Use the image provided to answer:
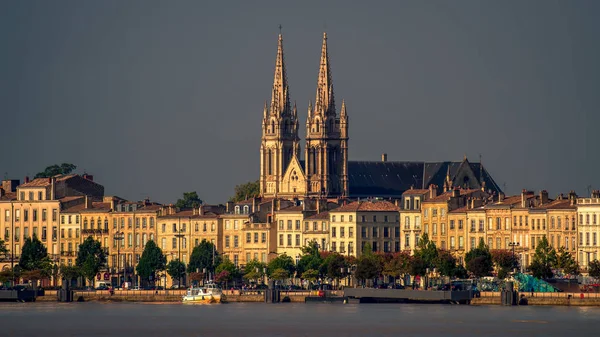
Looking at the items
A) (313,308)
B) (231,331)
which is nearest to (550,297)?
(313,308)

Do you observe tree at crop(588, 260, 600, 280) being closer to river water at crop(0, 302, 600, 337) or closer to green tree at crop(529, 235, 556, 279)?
green tree at crop(529, 235, 556, 279)

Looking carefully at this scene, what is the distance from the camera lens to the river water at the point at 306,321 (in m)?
172

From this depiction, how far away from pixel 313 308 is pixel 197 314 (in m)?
10.2

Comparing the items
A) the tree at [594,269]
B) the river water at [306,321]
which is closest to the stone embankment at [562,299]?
the river water at [306,321]

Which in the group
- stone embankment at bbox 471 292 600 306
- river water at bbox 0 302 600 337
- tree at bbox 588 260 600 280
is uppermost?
tree at bbox 588 260 600 280

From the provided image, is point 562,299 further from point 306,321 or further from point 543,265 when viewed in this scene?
point 306,321

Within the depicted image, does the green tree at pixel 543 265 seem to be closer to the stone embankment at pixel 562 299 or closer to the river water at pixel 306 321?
the stone embankment at pixel 562 299

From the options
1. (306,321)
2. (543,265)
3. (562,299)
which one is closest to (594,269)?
(543,265)

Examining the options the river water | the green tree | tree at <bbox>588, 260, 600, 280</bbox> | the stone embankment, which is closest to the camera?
the river water

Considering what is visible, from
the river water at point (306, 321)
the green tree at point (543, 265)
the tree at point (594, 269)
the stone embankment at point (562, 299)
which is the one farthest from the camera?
the green tree at point (543, 265)

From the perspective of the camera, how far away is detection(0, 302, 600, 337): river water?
563 feet

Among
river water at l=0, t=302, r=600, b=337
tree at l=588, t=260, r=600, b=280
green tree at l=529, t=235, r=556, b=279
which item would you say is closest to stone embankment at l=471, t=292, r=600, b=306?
river water at l=0, t=302, r=600, b=337

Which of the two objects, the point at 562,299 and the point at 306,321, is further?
the point at 562,299

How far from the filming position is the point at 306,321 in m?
180
